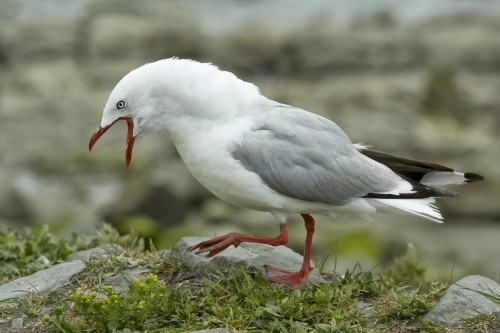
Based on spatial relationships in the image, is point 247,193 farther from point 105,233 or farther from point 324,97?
point 324,97

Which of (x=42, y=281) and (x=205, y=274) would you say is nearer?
(x=205, y=274)

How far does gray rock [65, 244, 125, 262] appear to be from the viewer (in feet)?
18.9

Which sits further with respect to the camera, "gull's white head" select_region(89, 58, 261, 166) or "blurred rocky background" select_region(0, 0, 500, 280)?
"blurred rocky background" select_region(0, 0, 500, 280)

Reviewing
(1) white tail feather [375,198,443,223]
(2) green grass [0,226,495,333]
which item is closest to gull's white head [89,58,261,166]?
(2) green grass [0,226,495,333]

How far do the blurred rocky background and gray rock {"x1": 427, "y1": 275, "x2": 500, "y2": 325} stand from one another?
514cm

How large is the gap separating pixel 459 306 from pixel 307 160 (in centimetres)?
118

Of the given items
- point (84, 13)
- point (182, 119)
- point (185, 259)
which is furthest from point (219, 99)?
point (84, 13)

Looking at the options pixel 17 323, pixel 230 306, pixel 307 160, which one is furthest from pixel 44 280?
pixel 307 160

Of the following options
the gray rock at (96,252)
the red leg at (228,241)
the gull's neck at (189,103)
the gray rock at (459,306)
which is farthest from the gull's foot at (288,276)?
the gray rock at (96,252)

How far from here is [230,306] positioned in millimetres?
4754

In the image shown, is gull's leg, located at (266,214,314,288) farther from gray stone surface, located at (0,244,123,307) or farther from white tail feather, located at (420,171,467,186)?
gray stone surface, located at (0,244,123,307)

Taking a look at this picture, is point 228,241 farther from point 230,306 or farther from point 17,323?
point 17,323

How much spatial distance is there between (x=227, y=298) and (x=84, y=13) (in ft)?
46.4

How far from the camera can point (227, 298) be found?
487cm
